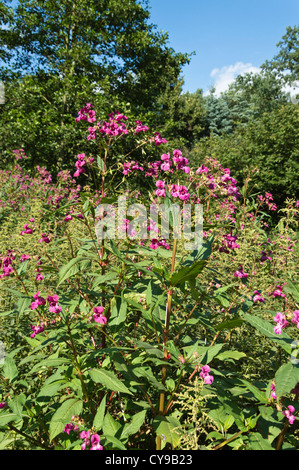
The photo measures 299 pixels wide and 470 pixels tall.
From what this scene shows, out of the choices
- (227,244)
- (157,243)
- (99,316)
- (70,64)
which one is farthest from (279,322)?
(70,64)

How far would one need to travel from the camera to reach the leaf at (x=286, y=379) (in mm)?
1038

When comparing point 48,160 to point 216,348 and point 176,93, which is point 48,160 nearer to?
point 216,348

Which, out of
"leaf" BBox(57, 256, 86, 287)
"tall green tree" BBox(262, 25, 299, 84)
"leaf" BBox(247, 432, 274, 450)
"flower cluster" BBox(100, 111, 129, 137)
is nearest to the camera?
"leaf" BBox(247, 432, 274, 450)

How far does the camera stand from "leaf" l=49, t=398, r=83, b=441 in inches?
51.2

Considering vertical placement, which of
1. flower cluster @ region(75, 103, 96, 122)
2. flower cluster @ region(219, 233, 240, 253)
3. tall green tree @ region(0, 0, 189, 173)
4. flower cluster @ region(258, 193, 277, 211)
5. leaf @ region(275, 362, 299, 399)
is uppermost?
tall green tree @ region(0, 0, 189, 173)

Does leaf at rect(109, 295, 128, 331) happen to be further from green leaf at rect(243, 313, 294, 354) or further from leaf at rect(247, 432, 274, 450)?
leaf at rect(247, 432, 274, 450)

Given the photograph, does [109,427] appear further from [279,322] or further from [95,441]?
[279,322]

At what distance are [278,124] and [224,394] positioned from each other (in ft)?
42.4

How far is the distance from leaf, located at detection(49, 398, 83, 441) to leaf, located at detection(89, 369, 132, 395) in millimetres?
173

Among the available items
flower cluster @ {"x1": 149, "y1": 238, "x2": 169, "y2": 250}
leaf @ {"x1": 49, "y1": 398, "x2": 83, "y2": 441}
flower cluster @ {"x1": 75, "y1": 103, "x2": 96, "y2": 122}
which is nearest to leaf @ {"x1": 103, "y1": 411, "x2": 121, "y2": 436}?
leaf @ {"x1": 49, "y1": 398, "x2": 83, "y2": 441}

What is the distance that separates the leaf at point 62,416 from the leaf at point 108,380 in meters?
0.17

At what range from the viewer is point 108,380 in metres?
1.29

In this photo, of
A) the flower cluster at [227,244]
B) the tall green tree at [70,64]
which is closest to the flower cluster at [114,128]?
the flower cluster at [227,244]

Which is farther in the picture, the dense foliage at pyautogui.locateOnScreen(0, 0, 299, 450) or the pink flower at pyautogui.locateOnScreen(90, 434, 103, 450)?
the dense foliage at pyautogui.locateOnScreen(0, 0, 299, 450)
